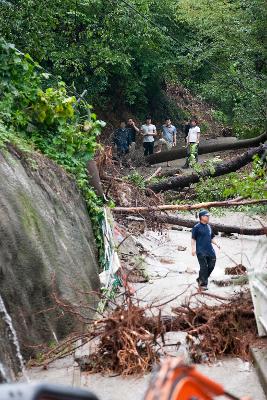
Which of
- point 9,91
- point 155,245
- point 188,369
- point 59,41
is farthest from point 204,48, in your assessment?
point 188,369

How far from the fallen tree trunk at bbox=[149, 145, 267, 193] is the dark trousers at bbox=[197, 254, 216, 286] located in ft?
30.6

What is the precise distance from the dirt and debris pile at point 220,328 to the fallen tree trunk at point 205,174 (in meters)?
12.7

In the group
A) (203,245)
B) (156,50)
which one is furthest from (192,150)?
(203,245)

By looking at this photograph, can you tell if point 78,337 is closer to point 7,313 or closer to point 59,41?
point 7,313

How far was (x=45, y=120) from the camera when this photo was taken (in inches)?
628

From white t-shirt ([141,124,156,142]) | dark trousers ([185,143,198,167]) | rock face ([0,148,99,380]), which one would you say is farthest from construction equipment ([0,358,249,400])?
white t-shirt ([141,124,156,142])

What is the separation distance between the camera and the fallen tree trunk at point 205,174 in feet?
76.4

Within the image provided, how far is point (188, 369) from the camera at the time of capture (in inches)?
159

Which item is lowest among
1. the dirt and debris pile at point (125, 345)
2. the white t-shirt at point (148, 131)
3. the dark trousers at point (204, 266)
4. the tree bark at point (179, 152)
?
the dirt and debris pile at point (125, 345)

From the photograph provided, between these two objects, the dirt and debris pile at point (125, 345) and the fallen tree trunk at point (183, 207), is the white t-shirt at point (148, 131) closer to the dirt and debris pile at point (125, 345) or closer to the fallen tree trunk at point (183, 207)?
the fallen tree trunk at point (183, 207)

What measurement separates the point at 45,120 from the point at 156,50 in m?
17.6

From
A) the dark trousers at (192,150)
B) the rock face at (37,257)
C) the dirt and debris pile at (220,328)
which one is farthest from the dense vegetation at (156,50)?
the dirt and debris pile at (220,328)

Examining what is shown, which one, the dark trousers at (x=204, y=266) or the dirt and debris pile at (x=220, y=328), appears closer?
the dirt and debris pile at (x=220, y=328)

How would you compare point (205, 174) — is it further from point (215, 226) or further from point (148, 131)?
point (148, 131)
